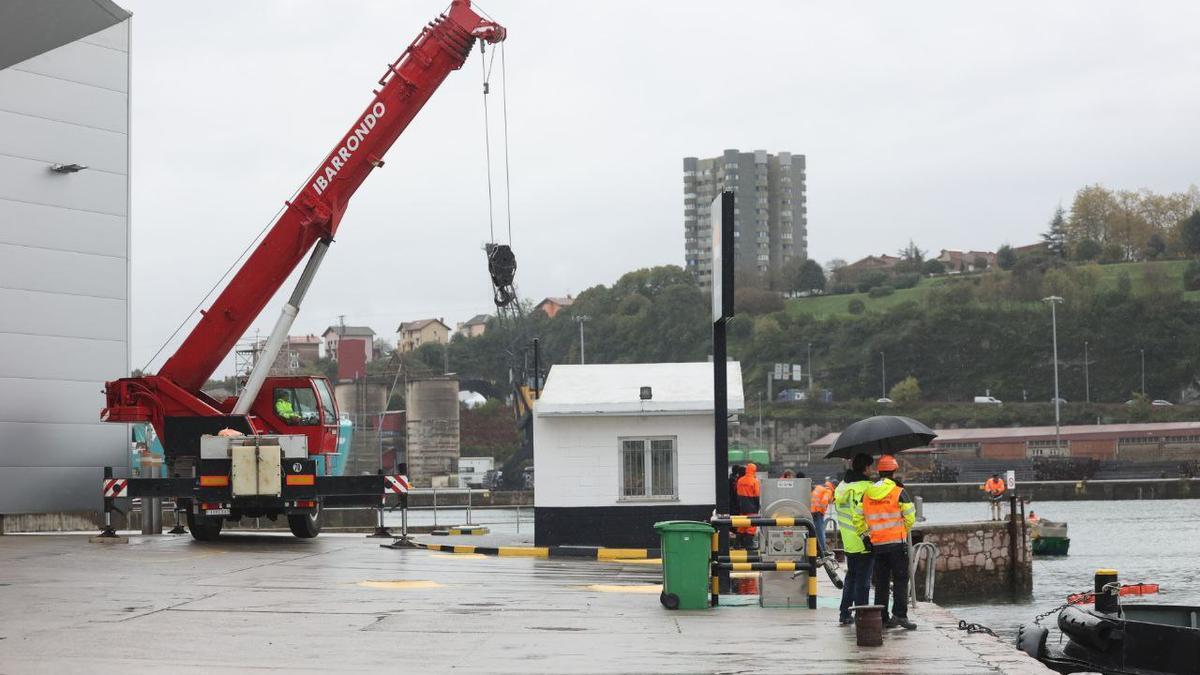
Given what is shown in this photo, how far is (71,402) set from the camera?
29531mm

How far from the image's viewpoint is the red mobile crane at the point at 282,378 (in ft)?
81.7

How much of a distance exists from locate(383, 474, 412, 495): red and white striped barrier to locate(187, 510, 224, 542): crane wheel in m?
3.21

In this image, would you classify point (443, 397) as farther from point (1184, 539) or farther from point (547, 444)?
point (547, 444)

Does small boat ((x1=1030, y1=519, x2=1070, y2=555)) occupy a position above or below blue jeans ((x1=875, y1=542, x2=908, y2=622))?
below

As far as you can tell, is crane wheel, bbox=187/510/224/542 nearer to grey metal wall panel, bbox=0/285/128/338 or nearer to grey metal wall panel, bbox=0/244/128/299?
grey metal wall panel, bbox=0/285/128/338

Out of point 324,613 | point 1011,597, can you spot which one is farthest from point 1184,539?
point 324,613

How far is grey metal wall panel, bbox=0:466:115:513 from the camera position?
1120 inches

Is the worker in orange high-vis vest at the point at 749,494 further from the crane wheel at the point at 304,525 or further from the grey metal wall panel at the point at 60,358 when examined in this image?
the grey metal wall panel at the point at 60,358

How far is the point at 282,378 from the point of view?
26.4 meters

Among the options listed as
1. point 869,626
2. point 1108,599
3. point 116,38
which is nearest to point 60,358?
point 116,38

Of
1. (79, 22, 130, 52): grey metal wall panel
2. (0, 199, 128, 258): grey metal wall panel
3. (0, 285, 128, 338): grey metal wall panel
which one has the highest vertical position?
(79, 22, 130, 52): grey metal wall panel

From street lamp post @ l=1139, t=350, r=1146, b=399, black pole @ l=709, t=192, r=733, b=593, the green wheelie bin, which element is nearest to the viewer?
the green wheelie bin

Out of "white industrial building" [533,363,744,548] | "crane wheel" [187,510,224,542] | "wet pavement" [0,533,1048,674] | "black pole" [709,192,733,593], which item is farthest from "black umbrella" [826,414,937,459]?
"crane wheel" [187,510,224,542]

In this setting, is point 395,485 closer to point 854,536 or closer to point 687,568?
point 687,568
